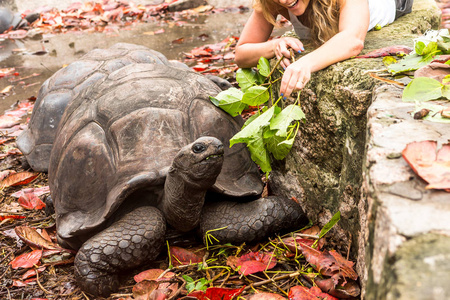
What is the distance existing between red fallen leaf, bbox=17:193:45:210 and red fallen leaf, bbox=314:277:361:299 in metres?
1.91

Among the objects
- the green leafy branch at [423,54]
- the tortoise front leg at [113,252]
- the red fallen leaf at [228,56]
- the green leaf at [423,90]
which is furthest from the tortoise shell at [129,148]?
the red fallen leaf at [228,56]

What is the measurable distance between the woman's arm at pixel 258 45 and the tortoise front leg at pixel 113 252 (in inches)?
42.0

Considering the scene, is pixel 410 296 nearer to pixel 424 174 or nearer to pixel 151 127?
pixel 424 174

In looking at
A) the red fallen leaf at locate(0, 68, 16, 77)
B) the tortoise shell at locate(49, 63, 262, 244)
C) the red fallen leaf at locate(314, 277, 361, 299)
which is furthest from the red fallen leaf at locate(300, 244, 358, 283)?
the red fallen leaf at locate(0, 68, 16, 77)

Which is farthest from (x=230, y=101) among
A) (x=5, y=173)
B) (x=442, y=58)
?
(x=5, y=173)

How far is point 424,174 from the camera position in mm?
891

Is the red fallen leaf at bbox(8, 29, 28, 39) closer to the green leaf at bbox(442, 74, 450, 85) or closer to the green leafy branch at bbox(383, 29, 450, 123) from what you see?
the green leafy branch at bbox(383, 29, 450, 123)

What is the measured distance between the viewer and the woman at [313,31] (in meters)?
1.93

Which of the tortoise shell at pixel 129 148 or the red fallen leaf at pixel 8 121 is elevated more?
the tortoise shell at pixel 129 148

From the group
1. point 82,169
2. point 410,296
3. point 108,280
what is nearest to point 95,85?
point 82,169

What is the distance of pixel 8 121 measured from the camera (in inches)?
163

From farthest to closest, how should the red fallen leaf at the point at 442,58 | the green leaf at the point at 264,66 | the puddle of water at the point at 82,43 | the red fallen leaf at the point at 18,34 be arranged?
the red fallen leaf at the point at 18,34 < the puddle of water at the point at 82,43 < the green leaf at the point at 264,66 < the red fallen leaf at the point at 442,58

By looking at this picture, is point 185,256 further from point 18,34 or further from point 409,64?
point 18,34

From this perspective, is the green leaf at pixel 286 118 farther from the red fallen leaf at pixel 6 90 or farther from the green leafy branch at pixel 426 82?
the red fallen leaf at pixel 6 90
